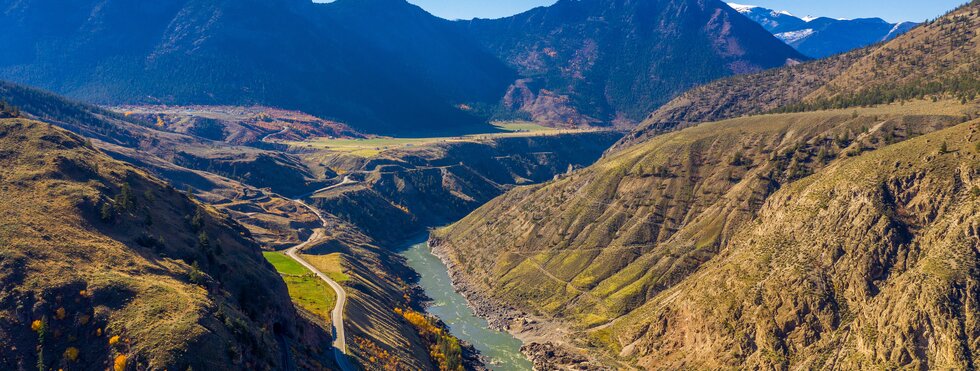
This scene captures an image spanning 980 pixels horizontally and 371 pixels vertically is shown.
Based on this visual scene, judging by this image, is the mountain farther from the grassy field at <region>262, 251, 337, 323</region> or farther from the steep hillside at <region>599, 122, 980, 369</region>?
the grassy field at <region>262, 251, 337, 323</region>

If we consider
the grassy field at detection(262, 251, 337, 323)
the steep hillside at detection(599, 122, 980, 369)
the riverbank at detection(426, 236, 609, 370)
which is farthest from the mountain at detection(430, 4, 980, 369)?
the grassy field at detection(262, 251, 337, 323)

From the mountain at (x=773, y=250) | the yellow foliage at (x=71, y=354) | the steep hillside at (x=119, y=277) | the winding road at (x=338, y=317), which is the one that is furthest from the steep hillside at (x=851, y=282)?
the yellow foliage at (x=71, y=354)

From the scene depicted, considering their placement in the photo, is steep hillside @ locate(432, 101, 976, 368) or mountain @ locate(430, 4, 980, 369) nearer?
mountain @ locate(430, 4, 980, 369)

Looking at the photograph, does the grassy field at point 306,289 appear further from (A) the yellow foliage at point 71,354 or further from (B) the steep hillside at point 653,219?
(A) the yellow foliage at point 71,354

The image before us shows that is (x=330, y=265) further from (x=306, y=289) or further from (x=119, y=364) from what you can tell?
(x=119, y=364)

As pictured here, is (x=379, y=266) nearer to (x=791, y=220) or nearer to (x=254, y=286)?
(x=254, y=286)

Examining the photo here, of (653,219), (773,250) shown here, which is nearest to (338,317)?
(773,250)
